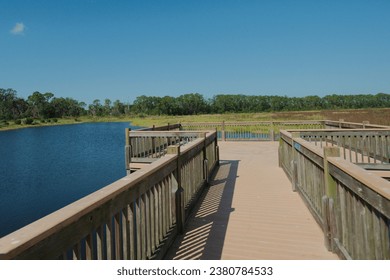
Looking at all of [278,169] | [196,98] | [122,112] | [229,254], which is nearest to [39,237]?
[229,254]

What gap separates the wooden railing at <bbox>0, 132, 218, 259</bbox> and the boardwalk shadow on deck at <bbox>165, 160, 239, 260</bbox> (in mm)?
146

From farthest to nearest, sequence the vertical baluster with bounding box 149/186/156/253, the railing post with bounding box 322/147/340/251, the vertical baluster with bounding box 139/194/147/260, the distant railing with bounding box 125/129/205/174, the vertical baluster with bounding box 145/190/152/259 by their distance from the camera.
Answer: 1. the distant railing with bounding box 125/129/205/174
2. the railing post with bounding box 322/147/340/251
3. the vertical baluster with bounding box 149/186/156/253
4. the vertical baluster with bounding box 145/190/152/259
5. the vertical baluster with bounding box 139/194/147/260

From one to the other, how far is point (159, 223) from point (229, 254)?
31.0 inches

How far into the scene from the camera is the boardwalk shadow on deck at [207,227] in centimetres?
302

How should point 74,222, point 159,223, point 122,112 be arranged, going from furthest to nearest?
point 122,112 < point 159,223 < point 74,222

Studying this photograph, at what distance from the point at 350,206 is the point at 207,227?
5.93ft

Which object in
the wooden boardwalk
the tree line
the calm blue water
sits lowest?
the calm blue water

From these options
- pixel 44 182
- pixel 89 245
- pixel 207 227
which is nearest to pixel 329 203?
pixel 207 227

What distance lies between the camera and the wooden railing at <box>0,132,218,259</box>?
4.13ft

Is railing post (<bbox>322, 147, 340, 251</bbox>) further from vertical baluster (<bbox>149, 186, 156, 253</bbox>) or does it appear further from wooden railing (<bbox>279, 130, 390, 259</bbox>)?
vertical baluster (<bbox>149, 186, 156, 253</bbox>)

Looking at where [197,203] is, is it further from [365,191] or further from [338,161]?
[365,191]

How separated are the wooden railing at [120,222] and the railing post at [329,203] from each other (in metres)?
1.62

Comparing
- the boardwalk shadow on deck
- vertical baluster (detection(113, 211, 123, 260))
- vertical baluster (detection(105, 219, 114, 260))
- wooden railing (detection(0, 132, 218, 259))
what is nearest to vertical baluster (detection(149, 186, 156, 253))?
wooden railing (detection(0, 132, 218, 259))
